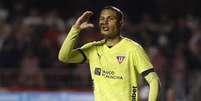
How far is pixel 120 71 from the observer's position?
8734 mm

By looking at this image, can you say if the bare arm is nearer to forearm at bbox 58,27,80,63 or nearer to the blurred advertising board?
forearm at bbox 58,27,80,63

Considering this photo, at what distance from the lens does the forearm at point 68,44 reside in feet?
28.8

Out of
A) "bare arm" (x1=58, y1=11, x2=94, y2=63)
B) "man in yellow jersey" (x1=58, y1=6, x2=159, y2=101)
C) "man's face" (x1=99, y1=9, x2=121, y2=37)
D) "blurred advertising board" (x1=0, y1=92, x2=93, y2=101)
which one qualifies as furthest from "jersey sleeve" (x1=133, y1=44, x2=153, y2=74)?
"blurred advertising board" (x1=0, y1=92, x2=93, y2=101)

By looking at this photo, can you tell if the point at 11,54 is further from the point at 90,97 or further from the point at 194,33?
the point at 194,33

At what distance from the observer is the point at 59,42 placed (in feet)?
58.7

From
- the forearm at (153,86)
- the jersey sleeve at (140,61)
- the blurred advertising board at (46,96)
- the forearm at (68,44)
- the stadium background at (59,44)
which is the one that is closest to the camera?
the forearm at (153,86)

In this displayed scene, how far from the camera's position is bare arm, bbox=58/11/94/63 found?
876cm

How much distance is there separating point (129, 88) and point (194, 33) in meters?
9.89

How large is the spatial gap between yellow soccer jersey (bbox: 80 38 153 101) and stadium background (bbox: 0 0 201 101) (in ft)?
20.1

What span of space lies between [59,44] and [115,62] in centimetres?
912

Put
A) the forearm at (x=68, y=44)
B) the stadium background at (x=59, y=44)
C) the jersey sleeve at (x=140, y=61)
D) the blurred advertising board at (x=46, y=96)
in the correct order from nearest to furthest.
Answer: the jersey sleeve at (x=140, y=61) → the forearm at (x=68, y=44) → the blurred advertising board at (x=46, y=96) → the stadium background at (x=59, y=44)

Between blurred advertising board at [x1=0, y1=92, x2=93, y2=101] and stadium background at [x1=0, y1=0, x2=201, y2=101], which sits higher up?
stadium background at [x1=0, y1=0, x2=201, y2=101]

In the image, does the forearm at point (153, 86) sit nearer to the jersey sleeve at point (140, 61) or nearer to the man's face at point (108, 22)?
the jersey sleeve at point (140, 61)

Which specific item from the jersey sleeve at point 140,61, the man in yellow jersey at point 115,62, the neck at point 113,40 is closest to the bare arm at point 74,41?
the man in yellow jersey at point 115,62
